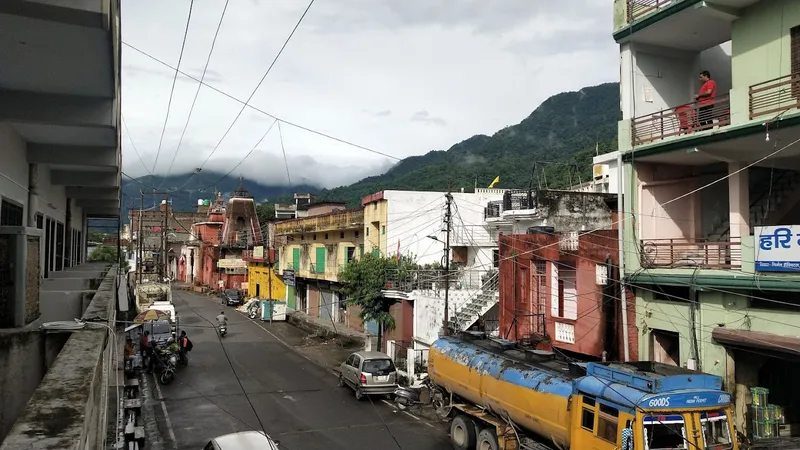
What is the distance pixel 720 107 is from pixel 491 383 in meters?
8.68

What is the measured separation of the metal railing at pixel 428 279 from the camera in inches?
1040

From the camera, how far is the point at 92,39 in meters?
5.30

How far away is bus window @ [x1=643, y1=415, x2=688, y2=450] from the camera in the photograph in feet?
28.1

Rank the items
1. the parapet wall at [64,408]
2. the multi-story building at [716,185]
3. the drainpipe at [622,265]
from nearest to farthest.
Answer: the parapet wall at [64,408], the multi-story building at [716,185], the drainpipe at [622,265]

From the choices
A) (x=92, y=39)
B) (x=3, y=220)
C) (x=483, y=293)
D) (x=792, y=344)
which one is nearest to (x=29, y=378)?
(x=92, y=39)

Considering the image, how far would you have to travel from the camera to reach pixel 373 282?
27562 millimetres

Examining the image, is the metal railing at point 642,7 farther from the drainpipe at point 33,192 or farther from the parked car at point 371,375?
the drainpipe at point 33,192

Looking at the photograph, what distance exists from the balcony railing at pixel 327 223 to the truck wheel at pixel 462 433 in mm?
20890

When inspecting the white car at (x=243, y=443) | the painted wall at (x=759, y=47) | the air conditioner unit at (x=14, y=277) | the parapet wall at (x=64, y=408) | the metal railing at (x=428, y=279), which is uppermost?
the painted wall at (x=759, y=47)

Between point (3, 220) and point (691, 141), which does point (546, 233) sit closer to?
point (691, 141)

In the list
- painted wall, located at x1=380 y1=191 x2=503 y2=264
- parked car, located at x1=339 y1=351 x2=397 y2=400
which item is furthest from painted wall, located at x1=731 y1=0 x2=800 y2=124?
painted wall, located at x1=380 y1=191 x2=503 y2=264

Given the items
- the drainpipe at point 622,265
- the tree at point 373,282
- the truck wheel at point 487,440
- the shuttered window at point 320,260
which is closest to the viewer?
the truck wheel at point 487,440

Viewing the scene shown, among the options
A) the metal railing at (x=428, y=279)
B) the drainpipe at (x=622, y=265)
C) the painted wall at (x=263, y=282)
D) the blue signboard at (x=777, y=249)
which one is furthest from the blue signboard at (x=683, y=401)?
the painted wall at (x=263, y=282)

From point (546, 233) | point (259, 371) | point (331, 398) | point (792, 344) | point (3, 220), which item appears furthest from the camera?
point (259, 371)
